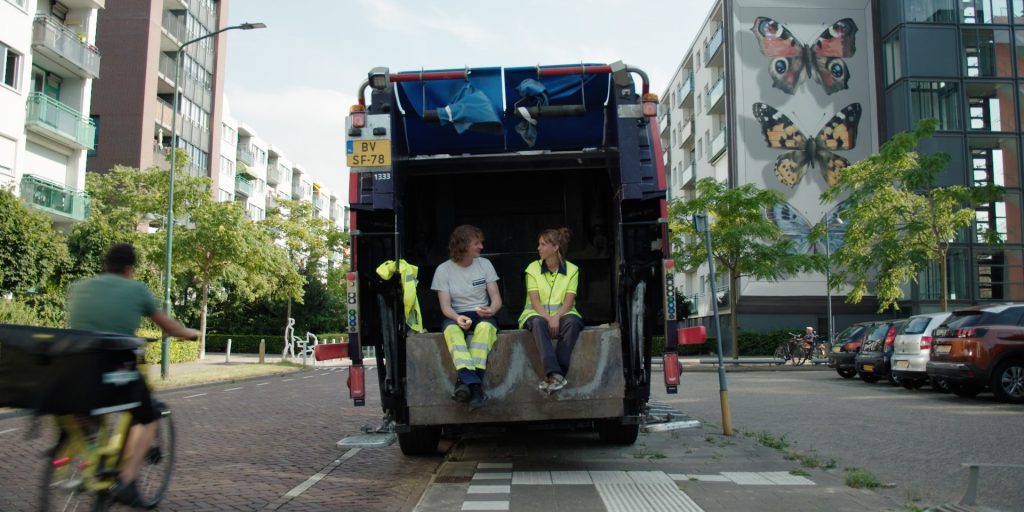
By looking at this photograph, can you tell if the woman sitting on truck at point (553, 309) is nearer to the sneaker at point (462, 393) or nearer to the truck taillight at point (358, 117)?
the sneaker at point (462, 393)

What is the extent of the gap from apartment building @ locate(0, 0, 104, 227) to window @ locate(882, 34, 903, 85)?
34.7 m

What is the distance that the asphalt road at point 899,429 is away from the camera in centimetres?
657

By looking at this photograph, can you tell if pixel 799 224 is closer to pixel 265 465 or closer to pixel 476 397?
pixel 265 465

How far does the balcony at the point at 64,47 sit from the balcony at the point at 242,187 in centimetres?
3473

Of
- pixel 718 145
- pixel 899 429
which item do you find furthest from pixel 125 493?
pixel 718 145

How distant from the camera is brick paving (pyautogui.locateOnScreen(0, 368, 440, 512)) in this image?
6.08m

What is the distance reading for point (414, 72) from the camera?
735 cm

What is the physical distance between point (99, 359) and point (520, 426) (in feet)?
10.9

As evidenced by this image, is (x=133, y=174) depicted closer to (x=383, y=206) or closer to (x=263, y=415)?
(x=263, y=415)

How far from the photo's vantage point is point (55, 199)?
28.4 m

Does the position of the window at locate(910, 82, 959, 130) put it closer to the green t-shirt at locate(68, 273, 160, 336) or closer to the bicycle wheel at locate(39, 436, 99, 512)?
the green t-shirt at locate(68, 273, 160, 336)

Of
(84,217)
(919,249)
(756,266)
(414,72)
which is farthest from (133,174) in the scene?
(414,72)

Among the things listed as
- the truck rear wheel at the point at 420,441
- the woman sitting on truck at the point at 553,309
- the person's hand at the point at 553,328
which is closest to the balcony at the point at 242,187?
the truck rear wheel at the point at 420,441

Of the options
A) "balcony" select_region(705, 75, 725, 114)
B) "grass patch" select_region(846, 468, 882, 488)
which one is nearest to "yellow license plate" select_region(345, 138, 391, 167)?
"grass patch" select_region(846, 468, 882, 488)
